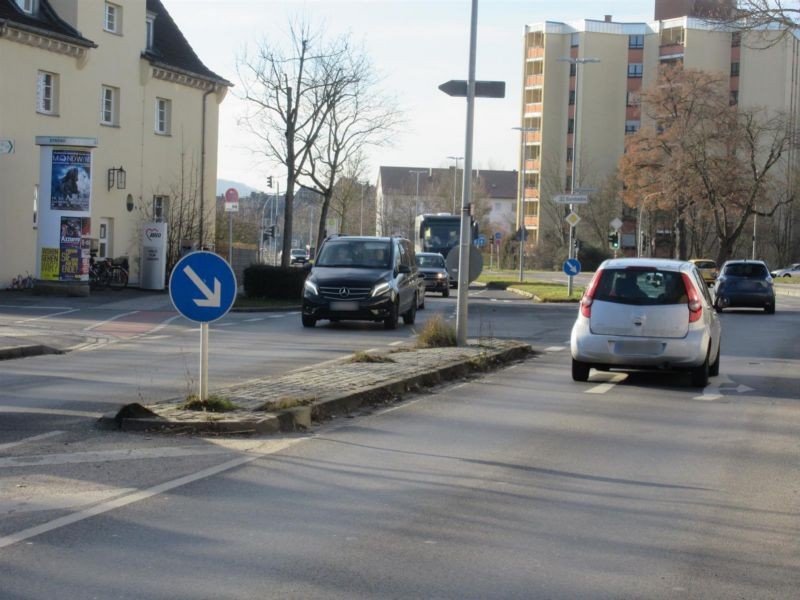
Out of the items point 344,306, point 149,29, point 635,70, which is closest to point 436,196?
point 635,70

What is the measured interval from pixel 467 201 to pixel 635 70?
8899 centimetres

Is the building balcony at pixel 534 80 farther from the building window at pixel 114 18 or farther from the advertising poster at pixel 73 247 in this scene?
the advertising poster at pixel 73 247

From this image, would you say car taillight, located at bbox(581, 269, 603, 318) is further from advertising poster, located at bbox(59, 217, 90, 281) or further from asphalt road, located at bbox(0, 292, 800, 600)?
advertising poster, located at bbox(59, 217, 90, 281)

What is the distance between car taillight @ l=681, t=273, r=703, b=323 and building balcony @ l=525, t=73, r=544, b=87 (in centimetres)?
9136

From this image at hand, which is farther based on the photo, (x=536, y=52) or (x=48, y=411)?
(x=536, y=52)

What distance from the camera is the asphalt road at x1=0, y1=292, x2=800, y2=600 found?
5.66 m

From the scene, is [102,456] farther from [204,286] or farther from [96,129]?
[96,129]

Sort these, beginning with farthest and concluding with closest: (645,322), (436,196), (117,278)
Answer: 1. (436,196)
2. (117,278)
3. (645,322)

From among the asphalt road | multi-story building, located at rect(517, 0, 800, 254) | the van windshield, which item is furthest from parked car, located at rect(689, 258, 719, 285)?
the asphalt road

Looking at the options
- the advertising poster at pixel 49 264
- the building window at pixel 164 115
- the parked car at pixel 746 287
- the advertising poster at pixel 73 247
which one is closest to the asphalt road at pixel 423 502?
the advertising poster at pixel 73 247

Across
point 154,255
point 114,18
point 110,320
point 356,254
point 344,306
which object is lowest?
point 110,320

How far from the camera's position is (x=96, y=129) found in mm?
38281

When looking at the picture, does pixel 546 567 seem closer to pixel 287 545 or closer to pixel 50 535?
pixel 287 545

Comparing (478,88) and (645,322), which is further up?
(478,88)
